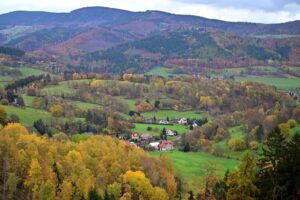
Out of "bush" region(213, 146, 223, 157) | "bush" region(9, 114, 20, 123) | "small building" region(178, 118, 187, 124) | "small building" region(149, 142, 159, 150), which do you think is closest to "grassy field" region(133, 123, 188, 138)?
"small building" region(178, 118, 187, 124)

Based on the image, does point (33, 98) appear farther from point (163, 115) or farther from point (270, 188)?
point (270, 188)

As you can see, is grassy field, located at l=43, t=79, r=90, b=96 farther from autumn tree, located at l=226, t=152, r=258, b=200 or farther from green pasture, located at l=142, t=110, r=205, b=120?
autumn tree, located at l=226, t=152, r=258, b=200

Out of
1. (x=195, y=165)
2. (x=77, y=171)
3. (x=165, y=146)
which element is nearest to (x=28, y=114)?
(x=165, y=146)

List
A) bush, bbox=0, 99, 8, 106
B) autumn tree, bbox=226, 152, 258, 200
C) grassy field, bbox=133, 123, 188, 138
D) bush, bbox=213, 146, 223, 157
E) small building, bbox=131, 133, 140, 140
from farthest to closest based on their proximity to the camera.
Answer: grassy field, bbox=133, 123, 188, 138, bush, bbox=0, 99, 8, 106, small building, bbox=131, 133, 140, 140, bush, bbox=213, 146, 223, 157, autumn tree, bbox=226, 152, 258, 200

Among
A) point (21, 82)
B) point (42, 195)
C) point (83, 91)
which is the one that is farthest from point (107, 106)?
point (42, 195)

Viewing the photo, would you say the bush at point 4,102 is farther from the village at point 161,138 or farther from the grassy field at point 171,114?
the grassy field at point 171,114

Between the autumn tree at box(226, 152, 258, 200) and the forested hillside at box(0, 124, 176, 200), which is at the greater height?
the autumn tree at box(226, 152, 258, 200)
